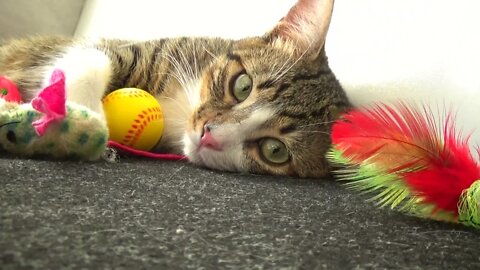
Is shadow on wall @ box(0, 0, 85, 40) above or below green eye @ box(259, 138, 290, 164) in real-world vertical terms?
above

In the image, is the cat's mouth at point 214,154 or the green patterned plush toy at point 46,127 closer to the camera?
the green patterned plush toy at point 46,127

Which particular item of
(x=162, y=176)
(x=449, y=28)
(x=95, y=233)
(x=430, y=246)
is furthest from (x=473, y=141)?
(x=95, y=233)

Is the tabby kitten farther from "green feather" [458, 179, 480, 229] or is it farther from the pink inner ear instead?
"green feather" [458, 179, 480, 229]

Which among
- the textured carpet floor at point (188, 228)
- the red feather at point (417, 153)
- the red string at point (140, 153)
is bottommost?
the textured carpet floor at point (188, 228)

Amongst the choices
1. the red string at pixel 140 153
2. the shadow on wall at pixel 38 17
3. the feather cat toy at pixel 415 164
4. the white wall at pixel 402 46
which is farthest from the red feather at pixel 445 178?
the shadow on wall at pixel 38 17

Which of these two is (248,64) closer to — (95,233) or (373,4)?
(373,4)

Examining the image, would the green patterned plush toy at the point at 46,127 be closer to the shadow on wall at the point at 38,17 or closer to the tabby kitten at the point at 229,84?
the tabby kitten at the point at 229,84

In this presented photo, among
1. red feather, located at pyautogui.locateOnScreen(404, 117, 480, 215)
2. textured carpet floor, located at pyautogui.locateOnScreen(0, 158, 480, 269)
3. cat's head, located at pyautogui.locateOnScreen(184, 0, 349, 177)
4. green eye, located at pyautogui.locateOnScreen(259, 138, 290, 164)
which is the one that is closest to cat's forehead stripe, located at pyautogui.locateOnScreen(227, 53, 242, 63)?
cat's head, located at pyautogui.locateOnScreen(184, 0, 349, 177)
